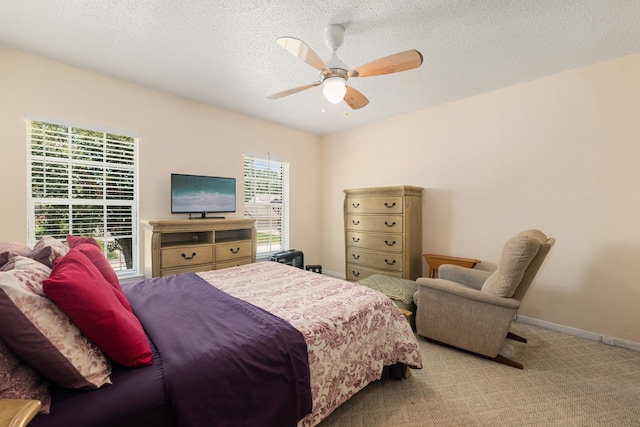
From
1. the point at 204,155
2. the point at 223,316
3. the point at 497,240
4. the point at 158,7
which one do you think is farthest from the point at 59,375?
the point at 497,240

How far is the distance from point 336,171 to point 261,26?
2.92 m

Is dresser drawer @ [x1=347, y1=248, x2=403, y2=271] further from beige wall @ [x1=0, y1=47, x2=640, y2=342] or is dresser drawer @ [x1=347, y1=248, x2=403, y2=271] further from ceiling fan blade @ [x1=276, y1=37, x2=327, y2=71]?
ceiling fan blade @ [x1=276, y1=37, x2=327, y2=71]

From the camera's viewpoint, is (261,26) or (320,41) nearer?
(261,26)

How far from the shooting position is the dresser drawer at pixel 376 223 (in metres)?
3.44

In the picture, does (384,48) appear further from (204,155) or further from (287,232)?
(287,232)

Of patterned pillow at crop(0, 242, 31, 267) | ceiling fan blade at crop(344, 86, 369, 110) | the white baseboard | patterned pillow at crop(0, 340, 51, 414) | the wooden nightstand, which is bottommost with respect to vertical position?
the white baseboard

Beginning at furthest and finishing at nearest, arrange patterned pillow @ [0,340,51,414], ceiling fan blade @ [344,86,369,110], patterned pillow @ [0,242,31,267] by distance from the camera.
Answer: ceiling fan blade @ [344,86,369,110]
patterned pillow @ [0,242,31,267]
patterned pillow @ [0,340,51,414]

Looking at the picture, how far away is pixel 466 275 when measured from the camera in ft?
8.98

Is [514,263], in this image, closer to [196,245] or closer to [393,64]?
[393,64]

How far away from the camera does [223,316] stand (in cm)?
140

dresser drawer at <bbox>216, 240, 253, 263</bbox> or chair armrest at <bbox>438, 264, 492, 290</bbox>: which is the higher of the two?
dresser drawer at <bbox>216, 240, 253, 263</bbox>

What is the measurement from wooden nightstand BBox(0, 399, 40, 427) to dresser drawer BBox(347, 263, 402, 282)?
3.27 meters

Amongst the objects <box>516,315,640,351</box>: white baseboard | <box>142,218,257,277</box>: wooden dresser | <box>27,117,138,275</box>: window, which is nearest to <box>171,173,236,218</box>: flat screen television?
<box>142,218,257,277</box>: wooden dresser

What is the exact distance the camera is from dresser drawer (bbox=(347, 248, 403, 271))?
344 cm
